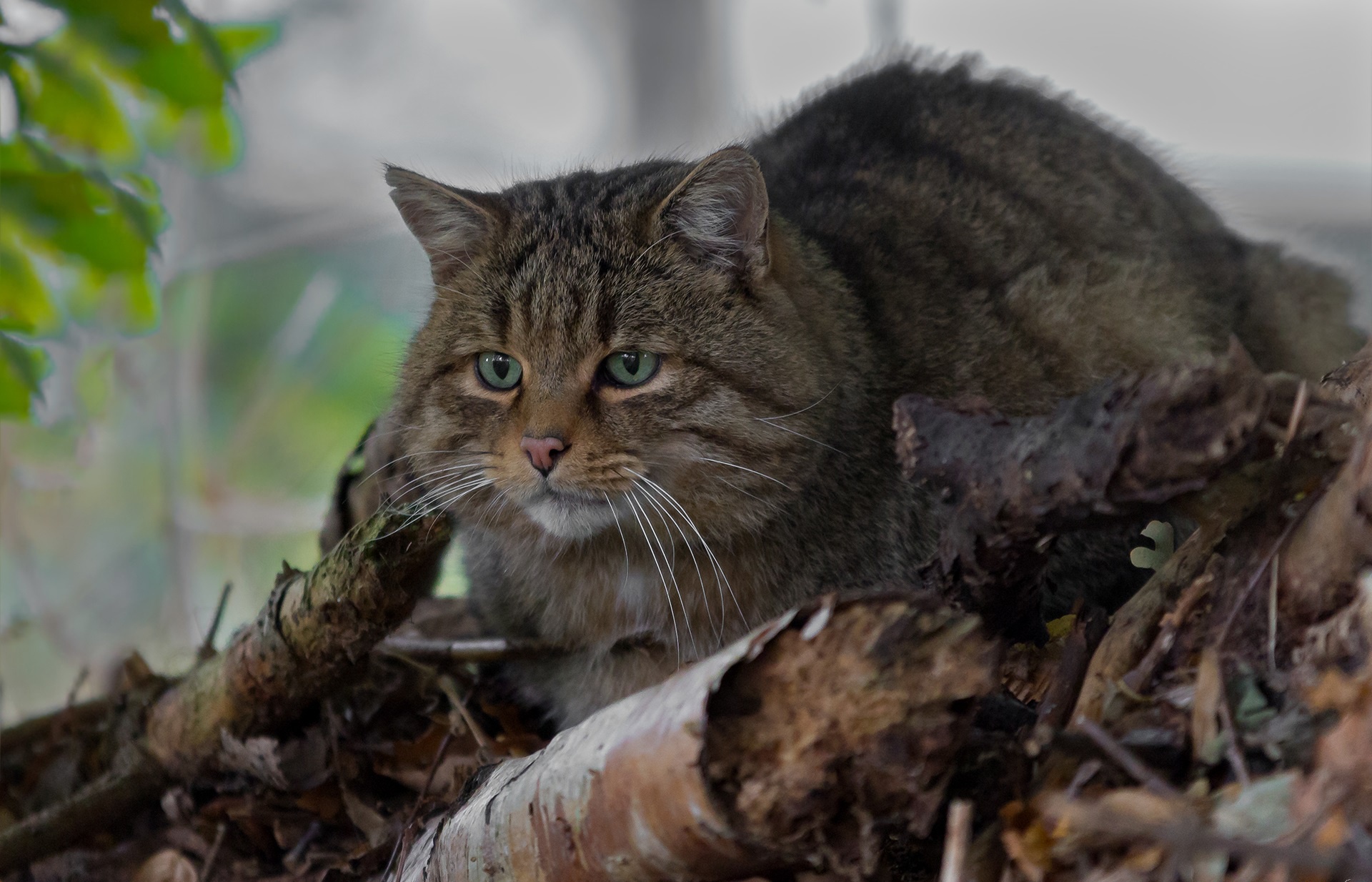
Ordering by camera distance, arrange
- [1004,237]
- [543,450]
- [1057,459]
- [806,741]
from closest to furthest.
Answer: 1. [806,741]
2. [1057,459]
3. [543,450]
4. [1004,237]

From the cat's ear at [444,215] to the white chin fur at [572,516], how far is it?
665mm

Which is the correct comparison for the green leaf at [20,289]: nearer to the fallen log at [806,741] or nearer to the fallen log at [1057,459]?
the fallen log at [806,741]

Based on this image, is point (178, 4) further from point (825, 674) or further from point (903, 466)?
point (825, 674)

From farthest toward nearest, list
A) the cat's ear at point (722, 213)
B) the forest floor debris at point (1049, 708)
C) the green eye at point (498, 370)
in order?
the green eye at point (498, 370) → the cat's ear at point (722, 213) → the forest floor debris at point (1049, 708)

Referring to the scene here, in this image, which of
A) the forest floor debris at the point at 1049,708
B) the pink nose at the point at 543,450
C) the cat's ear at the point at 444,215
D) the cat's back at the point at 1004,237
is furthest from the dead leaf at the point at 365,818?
the cat's back at the point at 1004,237

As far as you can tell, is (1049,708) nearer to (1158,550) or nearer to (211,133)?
(1158,550)

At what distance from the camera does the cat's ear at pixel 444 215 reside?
2.41m

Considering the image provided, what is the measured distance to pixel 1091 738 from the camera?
133 centimetres

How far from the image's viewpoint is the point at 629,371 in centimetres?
222

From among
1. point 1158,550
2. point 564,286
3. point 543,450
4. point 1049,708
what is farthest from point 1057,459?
point 564,286

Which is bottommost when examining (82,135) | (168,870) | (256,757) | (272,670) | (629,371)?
(168,870)

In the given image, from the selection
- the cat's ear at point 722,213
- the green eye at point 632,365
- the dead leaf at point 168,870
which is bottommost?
the dead leaf at point 168,870

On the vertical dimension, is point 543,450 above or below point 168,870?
above

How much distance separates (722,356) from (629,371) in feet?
0.64
